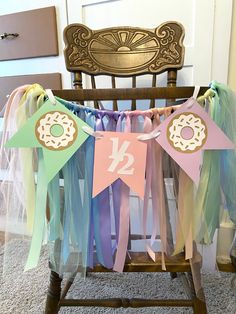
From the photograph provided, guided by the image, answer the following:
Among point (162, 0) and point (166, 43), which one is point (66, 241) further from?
point (162, 0)

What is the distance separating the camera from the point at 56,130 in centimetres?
50

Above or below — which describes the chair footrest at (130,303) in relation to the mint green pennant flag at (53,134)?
below

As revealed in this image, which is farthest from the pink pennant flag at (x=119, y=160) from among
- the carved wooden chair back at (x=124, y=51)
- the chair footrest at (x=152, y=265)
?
the carved wooden chair back at (x=124, y=51)

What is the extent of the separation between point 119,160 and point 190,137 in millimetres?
136

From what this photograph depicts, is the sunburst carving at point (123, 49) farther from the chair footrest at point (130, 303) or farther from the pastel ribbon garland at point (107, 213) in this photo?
the chair footrest at point (130, 303)

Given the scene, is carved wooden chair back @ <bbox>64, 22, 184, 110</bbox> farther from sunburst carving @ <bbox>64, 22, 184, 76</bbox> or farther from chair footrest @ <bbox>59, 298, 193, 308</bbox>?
chair footrest @ <bbox>59, 298, 193, 308</bbox>

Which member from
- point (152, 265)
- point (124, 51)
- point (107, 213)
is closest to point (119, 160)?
point (107, 213)

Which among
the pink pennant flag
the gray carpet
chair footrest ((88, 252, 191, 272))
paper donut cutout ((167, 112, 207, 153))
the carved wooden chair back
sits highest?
the carved wooden chair back

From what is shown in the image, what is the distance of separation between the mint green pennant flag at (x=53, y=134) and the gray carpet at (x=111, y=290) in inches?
20.2

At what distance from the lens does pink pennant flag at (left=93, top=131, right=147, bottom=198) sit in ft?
1.64

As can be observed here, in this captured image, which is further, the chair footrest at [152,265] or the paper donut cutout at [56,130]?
the chair footrest at [152,265]

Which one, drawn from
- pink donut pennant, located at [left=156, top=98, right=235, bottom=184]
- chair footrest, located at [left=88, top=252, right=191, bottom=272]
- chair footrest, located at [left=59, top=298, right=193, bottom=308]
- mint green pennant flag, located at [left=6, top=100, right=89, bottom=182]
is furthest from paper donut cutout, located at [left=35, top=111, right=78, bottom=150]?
chair footrest, located at [left=59, top=298, right=193, bottom=308]

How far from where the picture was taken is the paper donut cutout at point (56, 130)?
19.3 inches

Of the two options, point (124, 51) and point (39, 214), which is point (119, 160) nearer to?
point (39, 214)
